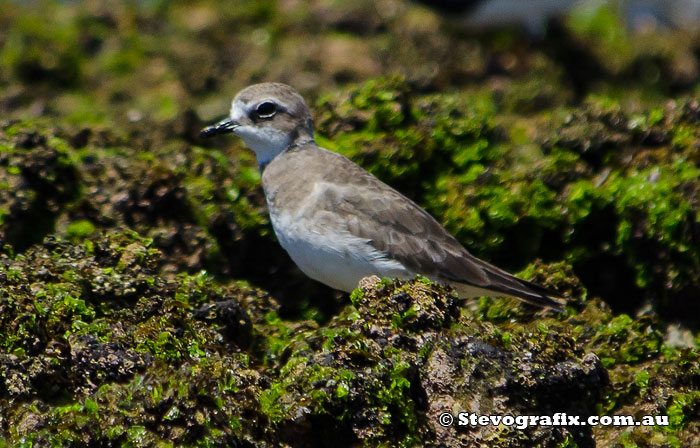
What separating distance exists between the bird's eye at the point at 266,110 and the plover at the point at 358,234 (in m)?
0.47

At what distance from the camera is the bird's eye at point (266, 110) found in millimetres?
8125

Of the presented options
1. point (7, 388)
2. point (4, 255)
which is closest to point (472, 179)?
point (4, 255)

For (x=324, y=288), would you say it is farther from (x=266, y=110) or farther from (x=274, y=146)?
(x=266, y=110)

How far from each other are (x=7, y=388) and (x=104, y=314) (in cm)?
105

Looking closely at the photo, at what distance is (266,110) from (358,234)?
5.50 ft

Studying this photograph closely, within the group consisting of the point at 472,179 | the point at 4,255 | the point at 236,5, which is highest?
the point at 236,5

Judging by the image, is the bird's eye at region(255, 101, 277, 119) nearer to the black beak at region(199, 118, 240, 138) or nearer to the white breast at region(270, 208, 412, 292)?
the black beak at region(199, 118, 240, 138)

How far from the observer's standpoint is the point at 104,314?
251 inches

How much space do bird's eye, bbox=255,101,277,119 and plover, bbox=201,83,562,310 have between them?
1.54ft

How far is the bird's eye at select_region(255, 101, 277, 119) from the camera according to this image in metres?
8.12

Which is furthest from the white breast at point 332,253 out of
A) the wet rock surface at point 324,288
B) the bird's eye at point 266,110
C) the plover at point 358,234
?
the bird's eye at point 266,110

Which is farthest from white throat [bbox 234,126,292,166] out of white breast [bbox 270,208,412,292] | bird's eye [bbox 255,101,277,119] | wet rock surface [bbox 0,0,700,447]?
white breast [bbox 270,208,412,292]

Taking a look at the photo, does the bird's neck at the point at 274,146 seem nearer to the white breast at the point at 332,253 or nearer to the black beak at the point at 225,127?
the black beak at the point at 225,127

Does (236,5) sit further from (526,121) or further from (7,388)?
(7,388)
